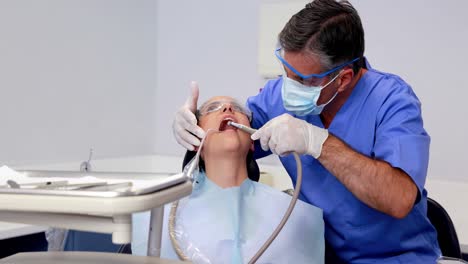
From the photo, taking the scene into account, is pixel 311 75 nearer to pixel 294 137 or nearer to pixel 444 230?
pixel 294 137

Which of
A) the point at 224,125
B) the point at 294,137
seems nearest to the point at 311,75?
the point at 294,137

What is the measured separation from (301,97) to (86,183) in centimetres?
76

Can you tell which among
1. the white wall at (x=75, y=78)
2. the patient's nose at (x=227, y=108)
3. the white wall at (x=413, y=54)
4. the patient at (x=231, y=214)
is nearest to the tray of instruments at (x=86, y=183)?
the patient at (x=231, y=214)

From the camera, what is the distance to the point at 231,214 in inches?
57.9

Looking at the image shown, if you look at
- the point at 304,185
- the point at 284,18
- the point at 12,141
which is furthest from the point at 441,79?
the point at 12,141

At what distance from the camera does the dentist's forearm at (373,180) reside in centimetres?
131

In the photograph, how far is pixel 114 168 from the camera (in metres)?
2.65

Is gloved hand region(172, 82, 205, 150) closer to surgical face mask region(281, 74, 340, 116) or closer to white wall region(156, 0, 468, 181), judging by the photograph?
surgical face mask region(281, 74, 340, 116)

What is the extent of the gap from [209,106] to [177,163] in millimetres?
1287

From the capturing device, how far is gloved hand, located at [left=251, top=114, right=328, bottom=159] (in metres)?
1.34

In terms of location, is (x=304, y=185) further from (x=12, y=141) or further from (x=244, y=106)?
(x=12, y=141)

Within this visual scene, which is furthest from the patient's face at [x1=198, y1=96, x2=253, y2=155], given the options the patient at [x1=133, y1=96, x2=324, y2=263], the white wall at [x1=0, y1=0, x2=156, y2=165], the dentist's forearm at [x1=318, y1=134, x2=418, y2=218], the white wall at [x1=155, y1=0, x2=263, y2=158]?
the white wall at [x1=155, y1=0, x2=263, y2=158]

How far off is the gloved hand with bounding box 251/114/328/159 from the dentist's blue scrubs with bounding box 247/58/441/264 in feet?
0.58

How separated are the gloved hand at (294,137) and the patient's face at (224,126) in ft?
0.64
